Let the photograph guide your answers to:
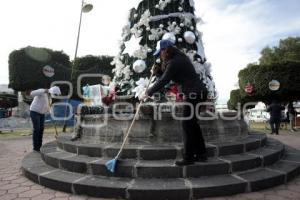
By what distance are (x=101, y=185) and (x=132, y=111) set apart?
98.0 inches

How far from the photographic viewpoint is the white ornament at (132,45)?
6949 millimetres

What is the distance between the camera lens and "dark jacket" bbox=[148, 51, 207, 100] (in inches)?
159

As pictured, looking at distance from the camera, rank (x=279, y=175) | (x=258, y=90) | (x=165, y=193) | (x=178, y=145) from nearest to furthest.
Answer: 1. (x=165, y=193)
2. (x=279, y=175)
3. (x=178, y=145)
4. (x=258, y=90)

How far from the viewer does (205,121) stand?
17.1 ft

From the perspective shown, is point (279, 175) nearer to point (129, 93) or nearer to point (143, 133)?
point (143, 133)

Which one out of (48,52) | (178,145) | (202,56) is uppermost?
(48,52)

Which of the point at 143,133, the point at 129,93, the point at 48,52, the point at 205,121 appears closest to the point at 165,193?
the point at 143,133

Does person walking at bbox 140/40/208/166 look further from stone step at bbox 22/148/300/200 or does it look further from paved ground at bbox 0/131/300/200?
paved ground at bbox 0/131/300/200

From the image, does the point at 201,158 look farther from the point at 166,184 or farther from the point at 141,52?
the point at 141,52

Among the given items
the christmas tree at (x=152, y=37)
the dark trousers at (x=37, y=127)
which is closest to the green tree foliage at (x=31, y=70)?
the christmas tree at (x=152, y=37)

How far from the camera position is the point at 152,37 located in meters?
6.76

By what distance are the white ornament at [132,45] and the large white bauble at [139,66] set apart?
15.2 inches

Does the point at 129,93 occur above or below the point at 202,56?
below

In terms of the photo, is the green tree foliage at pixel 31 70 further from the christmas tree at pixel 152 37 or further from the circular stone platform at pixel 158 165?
the circular stone platform at pixel 158 165
